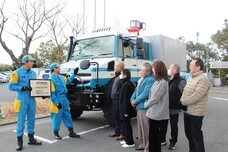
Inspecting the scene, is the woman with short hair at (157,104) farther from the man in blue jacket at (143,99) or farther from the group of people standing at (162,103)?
the man in blue jacket at (143,99)

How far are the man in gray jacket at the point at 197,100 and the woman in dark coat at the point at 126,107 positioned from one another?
52.7 inches

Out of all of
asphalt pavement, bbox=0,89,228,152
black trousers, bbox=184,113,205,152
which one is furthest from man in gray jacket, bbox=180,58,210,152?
asphalt pavement, bbox=0,89,228,152

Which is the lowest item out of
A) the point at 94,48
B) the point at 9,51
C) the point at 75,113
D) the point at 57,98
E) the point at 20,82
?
the point at 75,113

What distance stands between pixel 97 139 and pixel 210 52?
→ 1867 inches

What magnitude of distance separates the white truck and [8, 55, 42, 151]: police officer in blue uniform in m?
1.42

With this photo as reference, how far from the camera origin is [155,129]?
482cm

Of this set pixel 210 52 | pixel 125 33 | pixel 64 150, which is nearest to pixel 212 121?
pixel 125 33

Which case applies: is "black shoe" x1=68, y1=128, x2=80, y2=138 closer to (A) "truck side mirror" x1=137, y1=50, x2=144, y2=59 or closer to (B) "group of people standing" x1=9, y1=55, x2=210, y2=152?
(B) "group of people standing" x1=9, y1=55, x2=210, y2=152

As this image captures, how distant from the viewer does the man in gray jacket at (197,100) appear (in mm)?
4418

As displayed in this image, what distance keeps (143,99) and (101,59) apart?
274cm

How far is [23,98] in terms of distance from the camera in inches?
218

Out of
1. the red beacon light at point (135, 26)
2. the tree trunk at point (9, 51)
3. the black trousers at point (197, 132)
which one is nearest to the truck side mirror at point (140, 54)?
the red beacon light at point (135, 26)

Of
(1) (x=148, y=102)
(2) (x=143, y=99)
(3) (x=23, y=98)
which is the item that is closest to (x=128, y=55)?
(2) (x=143, y=99)

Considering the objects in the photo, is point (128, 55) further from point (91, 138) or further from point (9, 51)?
point (9, 51)
